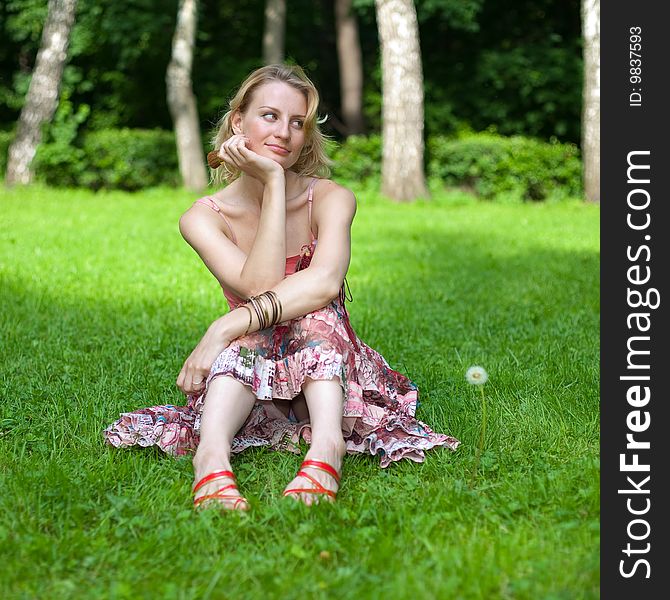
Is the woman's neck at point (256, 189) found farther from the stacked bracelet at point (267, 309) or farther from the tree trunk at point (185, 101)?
the tree trunk at point (185, 101)

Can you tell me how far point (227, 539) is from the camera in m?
2.65

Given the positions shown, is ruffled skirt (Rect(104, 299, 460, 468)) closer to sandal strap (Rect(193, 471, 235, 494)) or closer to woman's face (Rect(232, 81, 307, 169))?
sandal strap (Rect(193, 471, 235, 494))

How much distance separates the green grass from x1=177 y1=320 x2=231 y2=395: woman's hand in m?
0.30

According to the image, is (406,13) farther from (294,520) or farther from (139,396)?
(294,520)

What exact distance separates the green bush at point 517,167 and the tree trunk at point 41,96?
6.91 metres

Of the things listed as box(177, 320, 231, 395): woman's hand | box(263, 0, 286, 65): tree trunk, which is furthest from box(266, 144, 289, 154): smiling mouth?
box(263, 0, 286, 65): tree trunk

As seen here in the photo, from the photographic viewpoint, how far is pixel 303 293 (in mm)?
3338

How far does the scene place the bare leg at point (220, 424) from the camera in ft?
9.78

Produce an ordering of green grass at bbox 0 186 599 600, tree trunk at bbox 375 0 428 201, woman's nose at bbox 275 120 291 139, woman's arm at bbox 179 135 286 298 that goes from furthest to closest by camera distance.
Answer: tree trunk at bbox 375 0 428 201
woman's nose at bbox 275 120 291 139
woman's arm at bbox 179 135 286 298
green grass at bbox 0 186 599 600

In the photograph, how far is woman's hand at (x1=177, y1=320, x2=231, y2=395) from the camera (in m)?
3.29

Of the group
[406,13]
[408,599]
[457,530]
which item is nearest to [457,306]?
[457,530]

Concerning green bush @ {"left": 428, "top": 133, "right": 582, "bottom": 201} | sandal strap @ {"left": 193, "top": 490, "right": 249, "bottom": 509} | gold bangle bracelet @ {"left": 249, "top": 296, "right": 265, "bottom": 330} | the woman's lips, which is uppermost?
green bush @ {"left": 428, "top": 133, "right": 582, "bottom": 201}

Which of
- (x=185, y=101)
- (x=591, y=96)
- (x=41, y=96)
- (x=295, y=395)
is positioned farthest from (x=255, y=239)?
(x=185, y=101)

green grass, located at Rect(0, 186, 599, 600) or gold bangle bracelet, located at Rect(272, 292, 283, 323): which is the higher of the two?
gold bangle bracelet, located at Rect(272, 292, 283, 323)
